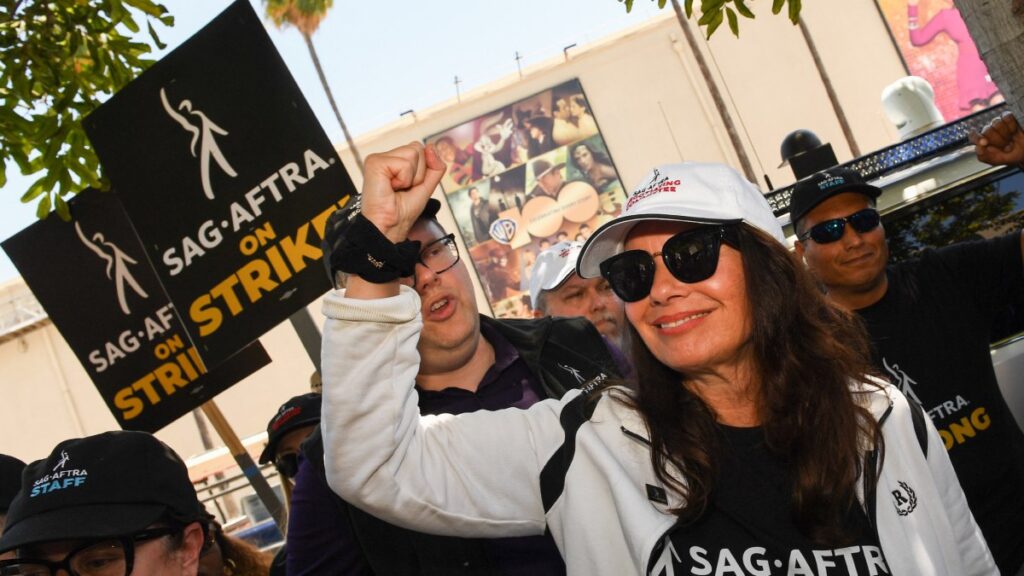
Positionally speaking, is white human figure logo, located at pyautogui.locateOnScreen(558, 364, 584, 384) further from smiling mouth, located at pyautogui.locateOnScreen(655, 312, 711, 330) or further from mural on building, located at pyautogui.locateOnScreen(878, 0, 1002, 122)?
mural on building, located at pyautogui.locateOnScreen(878, 0, 1002, 122)

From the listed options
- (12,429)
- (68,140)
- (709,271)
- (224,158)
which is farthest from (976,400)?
(12,429)

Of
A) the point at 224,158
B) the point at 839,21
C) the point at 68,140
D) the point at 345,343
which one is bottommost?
the point at 345,343

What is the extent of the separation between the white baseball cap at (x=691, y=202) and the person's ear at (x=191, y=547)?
1.33m

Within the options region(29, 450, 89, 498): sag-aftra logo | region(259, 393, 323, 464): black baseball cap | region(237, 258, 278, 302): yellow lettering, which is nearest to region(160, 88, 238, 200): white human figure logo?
region(237, 258, 278, 302): yellow lettering

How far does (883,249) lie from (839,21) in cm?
3347

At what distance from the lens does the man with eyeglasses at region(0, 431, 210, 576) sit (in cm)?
236

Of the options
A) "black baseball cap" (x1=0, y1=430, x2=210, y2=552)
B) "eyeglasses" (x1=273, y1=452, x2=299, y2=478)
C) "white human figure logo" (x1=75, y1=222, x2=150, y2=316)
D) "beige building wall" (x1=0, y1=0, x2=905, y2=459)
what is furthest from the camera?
"beige building wall" (x1=0, y1=0, x2=905, y2=459)

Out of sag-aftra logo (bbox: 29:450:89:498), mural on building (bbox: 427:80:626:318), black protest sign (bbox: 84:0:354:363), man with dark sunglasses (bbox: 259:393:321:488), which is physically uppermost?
mural on building (bbox: 427:80:626:318)

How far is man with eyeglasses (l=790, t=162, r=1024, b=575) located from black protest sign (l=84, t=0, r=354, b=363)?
6.39 ft

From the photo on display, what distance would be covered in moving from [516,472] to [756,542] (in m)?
0.50

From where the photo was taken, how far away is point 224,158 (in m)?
3.76

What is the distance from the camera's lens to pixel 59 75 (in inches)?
178

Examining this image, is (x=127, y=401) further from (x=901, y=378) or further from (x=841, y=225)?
(x=901, y=378)

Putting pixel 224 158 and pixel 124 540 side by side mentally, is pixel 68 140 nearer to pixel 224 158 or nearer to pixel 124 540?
pixel 224 158
